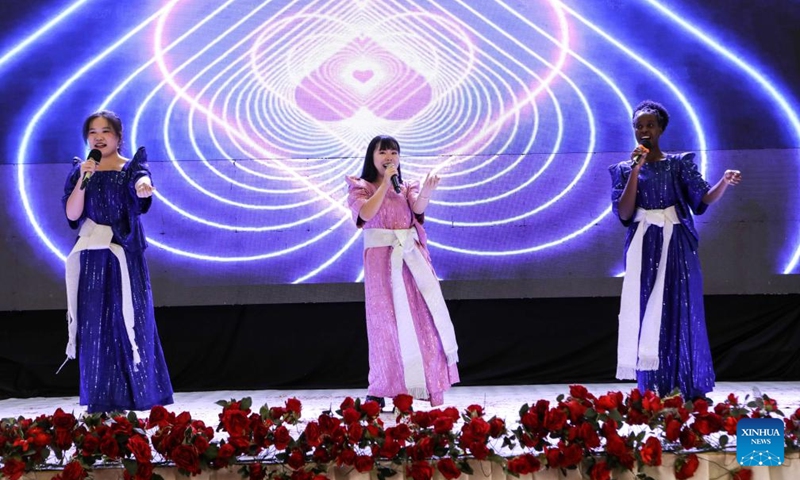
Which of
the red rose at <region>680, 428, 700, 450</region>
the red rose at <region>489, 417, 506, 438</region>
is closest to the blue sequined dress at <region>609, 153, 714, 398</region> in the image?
the red rose at <region>680, 428, 700, 450</region>

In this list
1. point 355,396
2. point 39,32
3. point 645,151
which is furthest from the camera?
point 39,32

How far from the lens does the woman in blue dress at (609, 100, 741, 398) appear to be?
3119 mm

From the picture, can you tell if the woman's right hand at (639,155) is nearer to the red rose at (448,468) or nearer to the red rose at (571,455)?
the red rose at (571,455)

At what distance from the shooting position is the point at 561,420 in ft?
6.84

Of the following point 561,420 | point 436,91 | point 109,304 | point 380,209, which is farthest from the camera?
point 436,91

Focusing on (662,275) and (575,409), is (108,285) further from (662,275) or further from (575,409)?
(662,275)

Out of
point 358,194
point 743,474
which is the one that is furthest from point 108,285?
point 743,474

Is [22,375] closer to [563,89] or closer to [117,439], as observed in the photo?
[117,439]

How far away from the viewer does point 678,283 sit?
10.4 feet

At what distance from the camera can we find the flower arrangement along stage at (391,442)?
2076 mm

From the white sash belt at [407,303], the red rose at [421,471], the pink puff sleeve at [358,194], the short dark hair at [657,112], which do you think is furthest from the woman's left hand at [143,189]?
the short dark hair at [657,112]

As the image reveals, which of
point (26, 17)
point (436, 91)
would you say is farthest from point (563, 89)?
point (26, 17)

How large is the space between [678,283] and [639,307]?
0.57 ft

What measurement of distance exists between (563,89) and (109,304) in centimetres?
280
